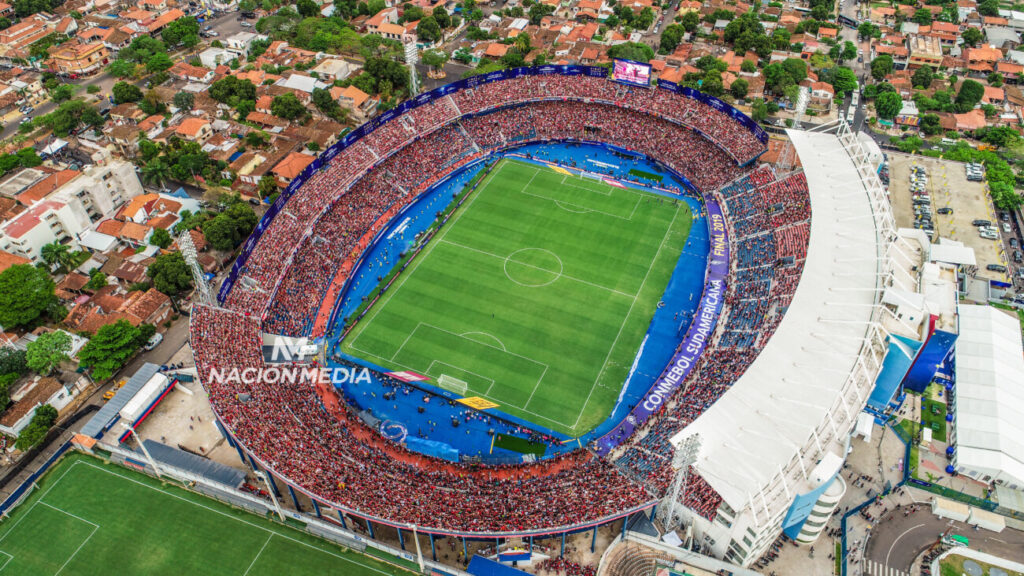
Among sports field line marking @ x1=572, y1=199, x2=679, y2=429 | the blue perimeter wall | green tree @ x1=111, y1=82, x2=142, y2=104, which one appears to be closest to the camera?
the blue perimeter wall

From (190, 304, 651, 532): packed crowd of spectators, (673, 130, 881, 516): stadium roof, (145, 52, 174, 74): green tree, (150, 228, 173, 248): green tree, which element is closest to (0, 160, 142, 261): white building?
(150, 228, 173, 248): green tree

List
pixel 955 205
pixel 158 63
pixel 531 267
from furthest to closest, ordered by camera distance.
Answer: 1. pixel 158 63
2. pixel 955 205
3. pixel 531 267

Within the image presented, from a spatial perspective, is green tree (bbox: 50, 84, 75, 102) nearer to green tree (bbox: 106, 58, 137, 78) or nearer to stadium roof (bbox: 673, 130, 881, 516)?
green tree (bbox: 106, 58, 137, 78)

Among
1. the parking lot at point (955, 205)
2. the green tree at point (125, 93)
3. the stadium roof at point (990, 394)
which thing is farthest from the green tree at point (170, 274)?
the parking lot at point (955, 205)

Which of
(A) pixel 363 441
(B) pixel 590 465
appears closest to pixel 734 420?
(B) pixel 590 465

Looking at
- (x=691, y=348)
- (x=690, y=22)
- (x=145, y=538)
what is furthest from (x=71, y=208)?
(x=690, y=22)

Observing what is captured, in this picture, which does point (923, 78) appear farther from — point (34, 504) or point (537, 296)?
point (34, 504)
